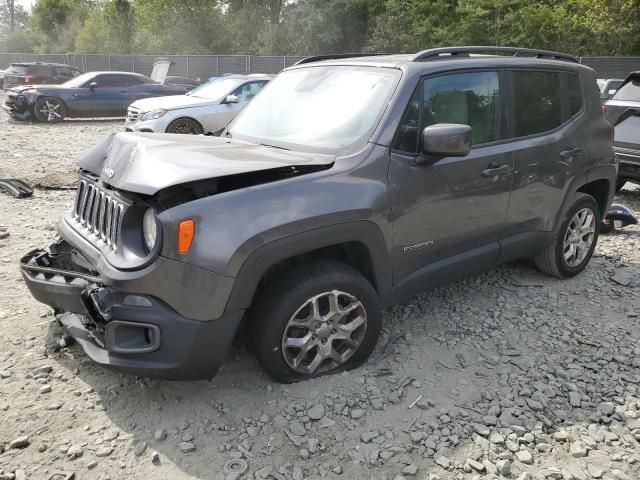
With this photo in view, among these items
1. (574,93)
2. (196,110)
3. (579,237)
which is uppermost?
(574,93)

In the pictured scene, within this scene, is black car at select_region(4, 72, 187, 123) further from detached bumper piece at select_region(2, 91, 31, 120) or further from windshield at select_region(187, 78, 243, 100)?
windshield at select_region(187, 78, 243, 100)

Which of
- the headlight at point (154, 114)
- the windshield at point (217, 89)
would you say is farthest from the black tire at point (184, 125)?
the windshield at point (217, 89)

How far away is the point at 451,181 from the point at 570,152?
1.42 metres

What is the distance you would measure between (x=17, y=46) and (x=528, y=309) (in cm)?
6880

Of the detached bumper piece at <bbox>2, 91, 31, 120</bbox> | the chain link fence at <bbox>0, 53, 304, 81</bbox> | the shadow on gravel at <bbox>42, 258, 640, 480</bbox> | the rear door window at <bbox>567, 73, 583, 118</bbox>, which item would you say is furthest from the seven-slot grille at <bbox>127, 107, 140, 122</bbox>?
the chain link fence at <bbox>0, 53, 304, 81</bbox>

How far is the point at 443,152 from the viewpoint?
3057 millimetres

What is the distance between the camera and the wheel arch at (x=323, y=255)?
8.55 feet

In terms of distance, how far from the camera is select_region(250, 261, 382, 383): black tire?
2795 millimetres

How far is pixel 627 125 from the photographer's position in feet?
22.6

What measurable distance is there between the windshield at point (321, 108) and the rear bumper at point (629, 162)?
4691 mm

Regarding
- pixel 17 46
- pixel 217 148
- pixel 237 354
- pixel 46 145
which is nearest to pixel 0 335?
pixel 237 354

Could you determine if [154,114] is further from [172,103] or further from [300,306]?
[300,306]

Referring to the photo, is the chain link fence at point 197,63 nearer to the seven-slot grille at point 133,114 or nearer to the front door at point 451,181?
the seven-slot grille at point 133,114

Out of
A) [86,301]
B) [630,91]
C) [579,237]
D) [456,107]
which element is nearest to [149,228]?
[86,301]
